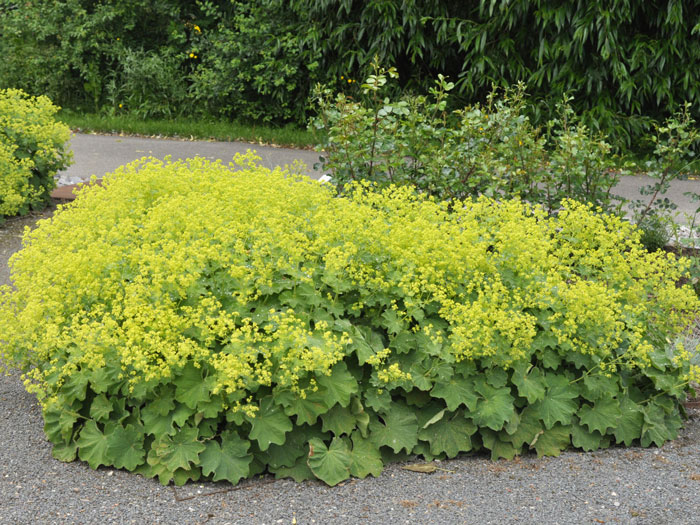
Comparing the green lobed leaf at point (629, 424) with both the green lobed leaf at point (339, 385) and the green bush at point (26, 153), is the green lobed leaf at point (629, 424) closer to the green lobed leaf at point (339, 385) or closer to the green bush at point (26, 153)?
the green lobed leaf at point (339, 385)

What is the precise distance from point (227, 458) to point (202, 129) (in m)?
8.67

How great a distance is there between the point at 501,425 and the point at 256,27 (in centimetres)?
937

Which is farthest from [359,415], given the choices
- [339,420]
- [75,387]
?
[75,387]

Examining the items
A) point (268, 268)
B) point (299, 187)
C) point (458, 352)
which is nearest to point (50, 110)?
point (299, 187)

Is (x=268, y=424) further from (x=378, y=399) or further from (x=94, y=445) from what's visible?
(x=94, y=445)

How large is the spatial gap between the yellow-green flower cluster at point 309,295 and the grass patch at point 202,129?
700 centimetres

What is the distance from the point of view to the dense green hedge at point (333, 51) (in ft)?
27.7

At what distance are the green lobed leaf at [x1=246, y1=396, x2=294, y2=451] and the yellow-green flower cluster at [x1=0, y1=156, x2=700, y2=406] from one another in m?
0.09

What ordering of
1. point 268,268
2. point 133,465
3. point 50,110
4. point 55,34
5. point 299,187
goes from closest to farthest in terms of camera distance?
1. point 133,465
2. point 268,268
3. point 299,187
4. point 50,110
5. point 55,34

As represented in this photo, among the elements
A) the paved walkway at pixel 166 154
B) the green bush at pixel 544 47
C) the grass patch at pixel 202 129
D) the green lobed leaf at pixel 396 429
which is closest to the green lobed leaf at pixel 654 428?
the green lobed leaf at pixel 396 429

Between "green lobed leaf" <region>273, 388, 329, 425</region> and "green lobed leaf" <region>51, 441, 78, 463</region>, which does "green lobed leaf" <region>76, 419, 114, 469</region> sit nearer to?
"green lobed leaf" <region>51, 441, 78, 463</region>

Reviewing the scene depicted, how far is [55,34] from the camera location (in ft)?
Result: 40.0

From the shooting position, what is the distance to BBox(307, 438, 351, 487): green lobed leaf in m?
2.77

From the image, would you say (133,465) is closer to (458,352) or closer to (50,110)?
(458,352)
